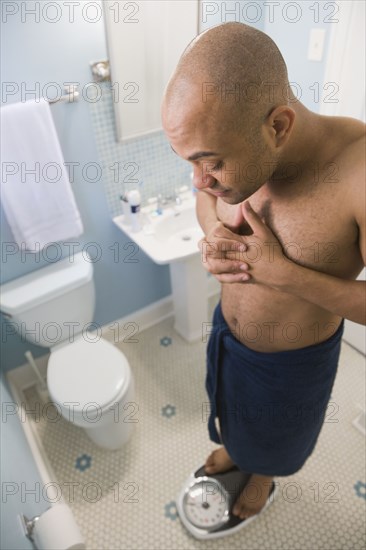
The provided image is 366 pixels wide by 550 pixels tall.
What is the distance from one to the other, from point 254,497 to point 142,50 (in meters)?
1.74

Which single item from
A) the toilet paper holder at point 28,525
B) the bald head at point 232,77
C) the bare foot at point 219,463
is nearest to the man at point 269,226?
the bald head at point 232,77

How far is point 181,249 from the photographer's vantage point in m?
1.65

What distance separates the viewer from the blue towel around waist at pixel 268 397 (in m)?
0.99

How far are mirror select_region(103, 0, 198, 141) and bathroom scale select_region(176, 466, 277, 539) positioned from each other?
144cm

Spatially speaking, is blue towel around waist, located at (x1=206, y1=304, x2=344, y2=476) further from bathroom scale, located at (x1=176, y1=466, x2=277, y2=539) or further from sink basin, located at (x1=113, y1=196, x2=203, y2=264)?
sink basin, located at (x1=113, y1=196, x2=203, y2=264)

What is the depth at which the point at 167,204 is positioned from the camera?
1.82 meters

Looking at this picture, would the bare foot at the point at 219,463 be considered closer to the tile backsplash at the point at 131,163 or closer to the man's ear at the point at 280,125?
the tile backsplash at the point at 131,163

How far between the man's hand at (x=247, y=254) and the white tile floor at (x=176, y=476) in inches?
41.5

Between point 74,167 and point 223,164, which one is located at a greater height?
point 223,164

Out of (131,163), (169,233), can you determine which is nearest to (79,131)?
(131,163)

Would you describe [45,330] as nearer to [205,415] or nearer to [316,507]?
[205,415]

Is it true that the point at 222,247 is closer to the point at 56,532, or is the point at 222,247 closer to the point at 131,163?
the point at 56,532

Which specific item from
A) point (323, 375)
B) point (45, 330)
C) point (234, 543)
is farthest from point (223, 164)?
point (234, 543)

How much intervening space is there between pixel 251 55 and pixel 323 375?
31.6 inches
